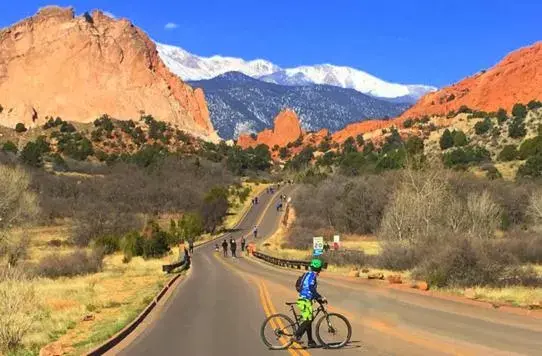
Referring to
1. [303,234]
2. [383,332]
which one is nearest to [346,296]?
[383,332]

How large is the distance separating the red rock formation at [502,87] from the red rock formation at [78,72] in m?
66.3

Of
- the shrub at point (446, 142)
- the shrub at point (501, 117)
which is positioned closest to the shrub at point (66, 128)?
the shrub at point (446, 142)

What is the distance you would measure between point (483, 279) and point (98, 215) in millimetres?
52647

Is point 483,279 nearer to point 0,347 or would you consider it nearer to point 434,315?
point 434,315

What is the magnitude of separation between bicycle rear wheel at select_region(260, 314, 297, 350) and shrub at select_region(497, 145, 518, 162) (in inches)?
3217

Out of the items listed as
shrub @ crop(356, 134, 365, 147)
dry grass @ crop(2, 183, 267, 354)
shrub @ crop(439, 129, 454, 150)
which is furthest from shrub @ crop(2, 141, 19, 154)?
shrub @ crop(356, 134, 365, 147)

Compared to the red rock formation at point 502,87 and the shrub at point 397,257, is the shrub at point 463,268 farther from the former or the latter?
the red rock formation at point 502,87

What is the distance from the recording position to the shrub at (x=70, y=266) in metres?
39.3

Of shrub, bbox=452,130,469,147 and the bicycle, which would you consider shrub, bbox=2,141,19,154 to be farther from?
the bicycle

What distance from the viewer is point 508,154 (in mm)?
89000

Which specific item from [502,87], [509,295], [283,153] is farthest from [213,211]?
[283,153]

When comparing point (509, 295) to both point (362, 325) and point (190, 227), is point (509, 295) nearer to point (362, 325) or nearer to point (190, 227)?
point (362, 325)

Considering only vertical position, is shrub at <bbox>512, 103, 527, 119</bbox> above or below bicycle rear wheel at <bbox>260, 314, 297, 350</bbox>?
above

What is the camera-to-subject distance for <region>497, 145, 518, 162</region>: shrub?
88.5m
